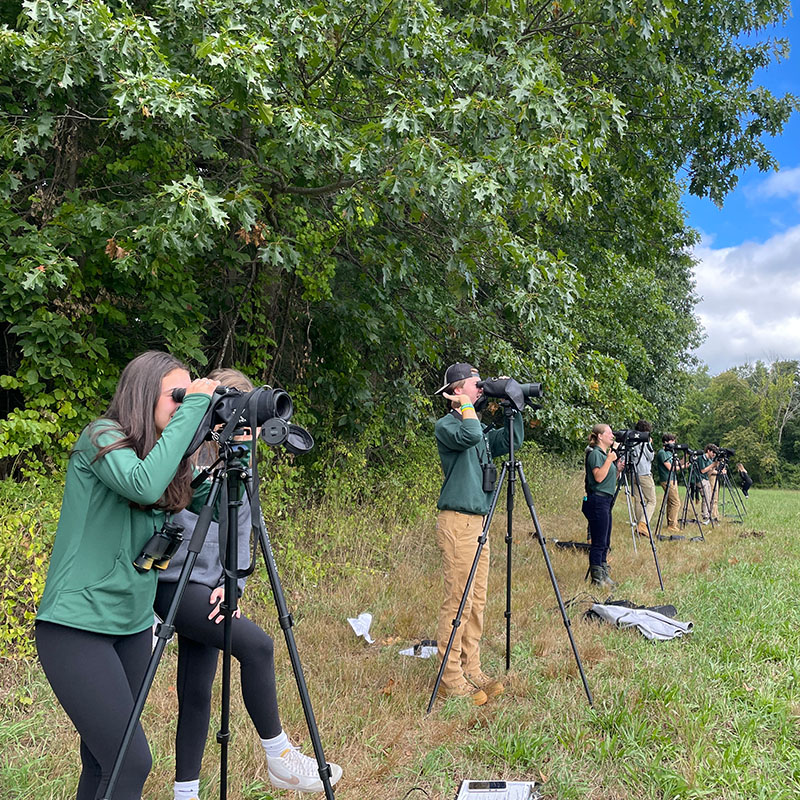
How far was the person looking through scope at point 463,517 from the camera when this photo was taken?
3670 millimetres

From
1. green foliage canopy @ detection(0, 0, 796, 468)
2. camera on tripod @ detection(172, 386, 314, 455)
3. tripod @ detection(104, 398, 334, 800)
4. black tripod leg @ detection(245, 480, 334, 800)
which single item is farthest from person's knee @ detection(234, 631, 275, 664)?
green foliage canopy @ detection(0, 0, 796, 468)

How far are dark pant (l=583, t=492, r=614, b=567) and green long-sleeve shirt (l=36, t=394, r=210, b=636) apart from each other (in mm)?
5150

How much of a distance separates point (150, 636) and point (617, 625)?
11.8 feet

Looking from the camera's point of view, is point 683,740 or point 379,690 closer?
point 683,740

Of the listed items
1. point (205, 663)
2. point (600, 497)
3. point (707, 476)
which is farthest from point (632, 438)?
point (707, 476)

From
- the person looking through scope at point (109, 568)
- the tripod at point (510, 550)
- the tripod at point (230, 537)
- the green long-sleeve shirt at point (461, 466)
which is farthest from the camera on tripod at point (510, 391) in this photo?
the person looking through scope at point (109, 568)

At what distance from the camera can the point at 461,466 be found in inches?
148

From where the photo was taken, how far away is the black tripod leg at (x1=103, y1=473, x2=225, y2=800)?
66.0 inches

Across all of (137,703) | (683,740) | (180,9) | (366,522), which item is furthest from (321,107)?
(683,740)

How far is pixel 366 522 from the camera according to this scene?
6414 millimetres

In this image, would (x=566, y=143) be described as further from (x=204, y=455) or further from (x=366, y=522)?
(x=366, y=522)

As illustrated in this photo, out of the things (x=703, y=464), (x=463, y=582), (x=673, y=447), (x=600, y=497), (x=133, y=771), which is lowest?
(x=133, y=771)

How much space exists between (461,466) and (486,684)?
1.29m

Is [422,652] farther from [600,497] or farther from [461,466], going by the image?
[600,497]
